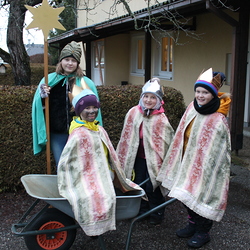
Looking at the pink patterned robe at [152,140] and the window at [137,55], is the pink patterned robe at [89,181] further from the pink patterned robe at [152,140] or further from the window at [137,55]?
the window at [137,55]

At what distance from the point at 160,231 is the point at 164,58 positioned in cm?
933

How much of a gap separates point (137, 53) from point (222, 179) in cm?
1233

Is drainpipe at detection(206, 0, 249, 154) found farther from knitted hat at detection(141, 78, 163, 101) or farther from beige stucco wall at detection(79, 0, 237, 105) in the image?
knitted hat at detection(141, 78, 163, 101)

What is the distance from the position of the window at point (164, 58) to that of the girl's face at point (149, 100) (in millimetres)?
8067

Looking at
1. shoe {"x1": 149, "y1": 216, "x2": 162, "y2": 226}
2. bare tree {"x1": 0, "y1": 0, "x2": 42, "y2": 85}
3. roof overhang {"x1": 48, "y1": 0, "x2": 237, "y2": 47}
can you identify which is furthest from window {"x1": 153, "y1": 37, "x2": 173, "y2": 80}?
shoe {"x1": 149, "y1": 216, "x2": 162, "y2": 226}

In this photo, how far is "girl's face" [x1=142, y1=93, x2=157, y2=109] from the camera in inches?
144

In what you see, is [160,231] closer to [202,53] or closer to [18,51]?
[18,51]

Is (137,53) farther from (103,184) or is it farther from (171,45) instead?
(103,184)

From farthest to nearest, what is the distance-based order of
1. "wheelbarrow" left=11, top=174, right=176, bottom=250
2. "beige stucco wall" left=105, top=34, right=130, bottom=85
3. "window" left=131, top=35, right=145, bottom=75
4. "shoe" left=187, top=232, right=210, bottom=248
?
"beige stucco wall" left=105, top=34, right=130, bottom=85
"window" left=131, top=35, right=145, bottom=75
"shoe" left=187, top=232, right=210, bottom=248
"wheelbarrow" left=11, top=174, right=176, bottom=250

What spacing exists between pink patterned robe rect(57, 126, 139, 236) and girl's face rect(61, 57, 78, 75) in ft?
2.80

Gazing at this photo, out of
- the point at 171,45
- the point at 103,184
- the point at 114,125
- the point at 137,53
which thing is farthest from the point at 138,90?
the point at 137,53

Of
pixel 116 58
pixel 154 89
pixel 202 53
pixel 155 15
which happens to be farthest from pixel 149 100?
pixel 116 58

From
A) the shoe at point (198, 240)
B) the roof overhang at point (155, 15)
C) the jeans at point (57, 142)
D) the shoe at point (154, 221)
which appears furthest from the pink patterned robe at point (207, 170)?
the roof overhang at point (155, 15)

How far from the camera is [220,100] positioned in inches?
127
